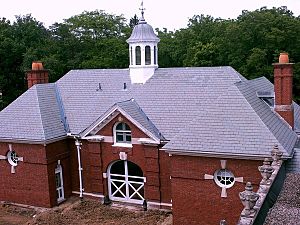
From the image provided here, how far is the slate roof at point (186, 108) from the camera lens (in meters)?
15.7

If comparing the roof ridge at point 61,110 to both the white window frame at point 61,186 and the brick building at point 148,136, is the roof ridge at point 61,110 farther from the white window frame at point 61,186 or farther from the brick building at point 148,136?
the white window frame at point 61,186

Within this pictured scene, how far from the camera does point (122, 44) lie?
45.4m

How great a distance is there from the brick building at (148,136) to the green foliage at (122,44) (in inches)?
597

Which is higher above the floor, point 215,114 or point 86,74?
point 86,74

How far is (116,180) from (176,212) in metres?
4.61

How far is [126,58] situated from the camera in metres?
45.0

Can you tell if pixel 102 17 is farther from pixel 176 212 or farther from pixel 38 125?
pixel 176 212

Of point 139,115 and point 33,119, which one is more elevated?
point 139,115

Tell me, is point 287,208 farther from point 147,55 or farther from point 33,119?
point 33,119

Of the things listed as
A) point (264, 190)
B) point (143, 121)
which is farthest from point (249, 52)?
point (264, 190)

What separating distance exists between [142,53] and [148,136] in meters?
5.31

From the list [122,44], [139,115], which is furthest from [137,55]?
[122,44]

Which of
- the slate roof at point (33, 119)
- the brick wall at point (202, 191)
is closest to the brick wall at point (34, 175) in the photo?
the slate roof at point (33, 119)

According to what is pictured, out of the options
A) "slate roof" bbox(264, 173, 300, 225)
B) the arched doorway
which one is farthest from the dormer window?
"slate roof" bbox(264, 173, 300, 225)
